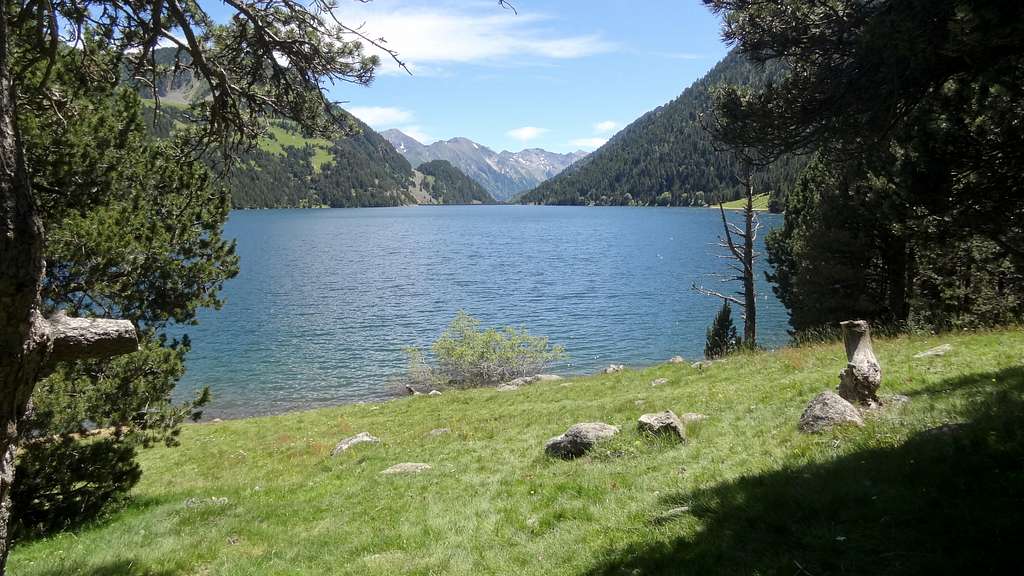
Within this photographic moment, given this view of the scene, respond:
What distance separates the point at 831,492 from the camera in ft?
22.5

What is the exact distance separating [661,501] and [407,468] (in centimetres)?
738

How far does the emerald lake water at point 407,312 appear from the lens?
1503 inches

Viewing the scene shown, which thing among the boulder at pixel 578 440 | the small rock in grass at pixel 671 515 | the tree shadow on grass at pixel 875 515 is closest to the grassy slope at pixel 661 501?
the tree shadow on grass at pixel 875 515

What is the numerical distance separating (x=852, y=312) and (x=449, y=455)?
2197 centimetres

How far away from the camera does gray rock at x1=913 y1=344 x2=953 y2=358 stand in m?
14.5

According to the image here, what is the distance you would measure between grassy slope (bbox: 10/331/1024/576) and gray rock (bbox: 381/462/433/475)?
39 cm

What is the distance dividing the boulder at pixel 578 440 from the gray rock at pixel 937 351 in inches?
340

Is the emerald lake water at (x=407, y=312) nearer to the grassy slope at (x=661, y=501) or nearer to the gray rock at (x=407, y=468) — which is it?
the gray rock at (x=407, y=468)

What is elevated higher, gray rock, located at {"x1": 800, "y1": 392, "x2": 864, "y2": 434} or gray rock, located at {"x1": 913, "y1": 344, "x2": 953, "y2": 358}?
gray rock, located at {"x1": 800, "y1": 392, "x2": 864, "y2": 434}

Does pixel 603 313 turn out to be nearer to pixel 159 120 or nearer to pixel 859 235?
pixel 859 235

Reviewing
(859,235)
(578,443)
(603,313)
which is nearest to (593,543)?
(578,443)

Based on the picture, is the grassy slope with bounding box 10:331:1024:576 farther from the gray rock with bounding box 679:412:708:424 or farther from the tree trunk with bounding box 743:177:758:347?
the tree trunk with bounding box 743:177:758:347

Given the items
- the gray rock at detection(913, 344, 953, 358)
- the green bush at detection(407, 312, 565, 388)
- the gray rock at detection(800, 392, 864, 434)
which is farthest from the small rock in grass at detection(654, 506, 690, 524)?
the green bush at detection(407, 312, 565, 388)

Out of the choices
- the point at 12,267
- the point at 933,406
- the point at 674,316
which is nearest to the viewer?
the point at 12,267
